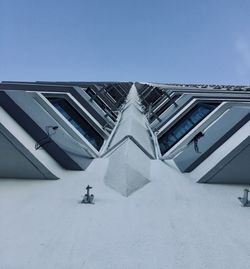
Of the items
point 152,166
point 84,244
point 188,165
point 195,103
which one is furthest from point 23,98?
point 195,103

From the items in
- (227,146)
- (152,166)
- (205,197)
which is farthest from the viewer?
(152,166)

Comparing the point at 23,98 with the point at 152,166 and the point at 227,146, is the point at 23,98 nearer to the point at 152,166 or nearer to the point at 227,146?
the point at 152,166

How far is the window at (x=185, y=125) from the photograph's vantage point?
6.08 metres

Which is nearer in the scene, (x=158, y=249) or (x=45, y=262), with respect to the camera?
(x=45, y=262)

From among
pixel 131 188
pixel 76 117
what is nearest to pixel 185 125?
pixel 76 117

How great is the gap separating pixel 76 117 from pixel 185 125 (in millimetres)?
1638

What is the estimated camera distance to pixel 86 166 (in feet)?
13.4

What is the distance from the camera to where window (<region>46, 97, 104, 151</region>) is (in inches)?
248

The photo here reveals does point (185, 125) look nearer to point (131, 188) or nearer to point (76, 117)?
point (76, 117)

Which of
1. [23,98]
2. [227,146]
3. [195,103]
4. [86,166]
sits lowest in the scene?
[86,166]

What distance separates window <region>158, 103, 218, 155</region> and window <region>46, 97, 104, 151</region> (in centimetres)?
94

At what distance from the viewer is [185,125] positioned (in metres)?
6.41

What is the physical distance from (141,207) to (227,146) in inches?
45.2

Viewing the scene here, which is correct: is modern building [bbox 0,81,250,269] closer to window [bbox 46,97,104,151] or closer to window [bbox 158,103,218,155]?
window [bbox 158,103,218,155]
